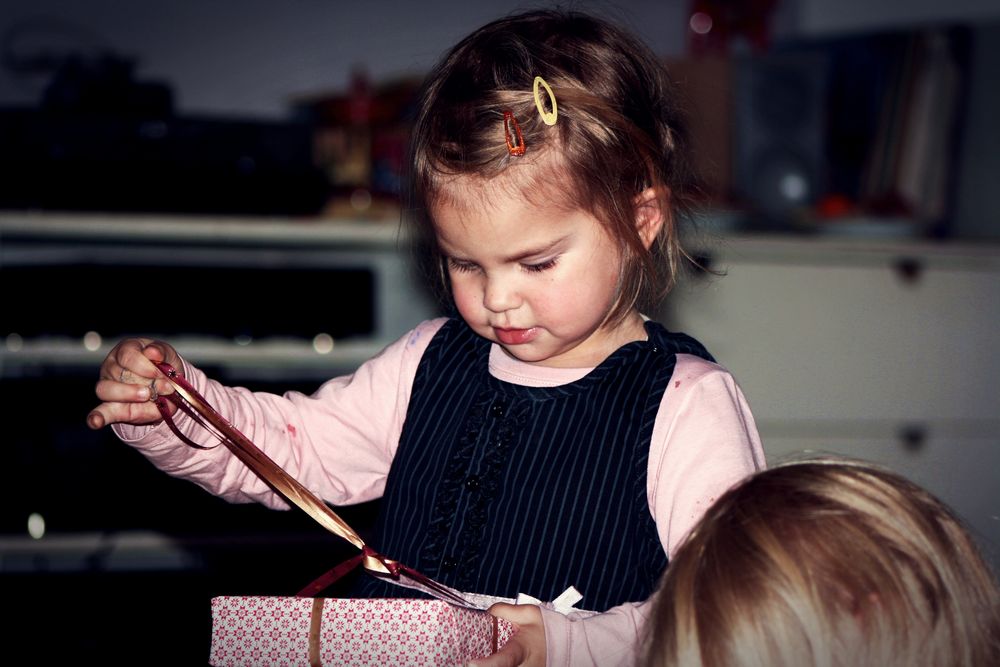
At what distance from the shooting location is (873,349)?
1.84m

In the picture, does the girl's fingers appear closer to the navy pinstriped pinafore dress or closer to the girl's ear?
the navy pinstriped pinafore dress

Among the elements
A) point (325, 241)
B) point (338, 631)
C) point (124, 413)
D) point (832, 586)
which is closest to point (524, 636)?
point (338, 631)

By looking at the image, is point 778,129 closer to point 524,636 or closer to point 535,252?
point 535,252

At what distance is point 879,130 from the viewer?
6.97ft

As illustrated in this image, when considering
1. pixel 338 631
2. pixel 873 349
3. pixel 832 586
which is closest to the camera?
pixel 832 586

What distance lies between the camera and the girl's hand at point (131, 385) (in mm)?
752

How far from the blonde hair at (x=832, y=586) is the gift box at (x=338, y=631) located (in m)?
0.12

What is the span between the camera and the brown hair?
2.53 ft

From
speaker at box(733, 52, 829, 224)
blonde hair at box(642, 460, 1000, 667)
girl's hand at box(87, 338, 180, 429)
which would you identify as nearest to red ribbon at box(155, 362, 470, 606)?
girl's hand at box(87, 338, 180, 429)

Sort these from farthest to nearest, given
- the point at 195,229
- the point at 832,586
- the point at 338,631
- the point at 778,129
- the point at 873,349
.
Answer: the point at 778,129
the point at 873,349
the point at 195,229
the point at 338,631
the point at 832,586

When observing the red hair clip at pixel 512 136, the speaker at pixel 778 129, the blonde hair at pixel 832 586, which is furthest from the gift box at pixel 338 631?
the speaker at pixel 778 129

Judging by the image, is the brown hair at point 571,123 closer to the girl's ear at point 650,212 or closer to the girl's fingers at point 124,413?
the girl's ear at point 650,212

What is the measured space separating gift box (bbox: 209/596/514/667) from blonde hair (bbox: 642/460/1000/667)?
125mm

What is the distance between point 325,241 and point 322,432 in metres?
0.83
